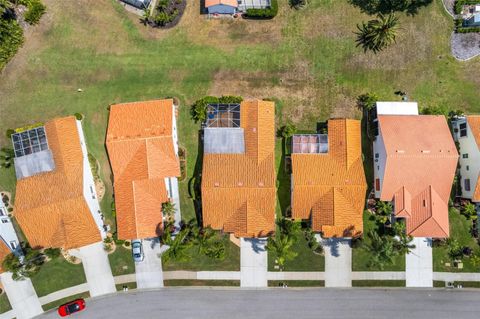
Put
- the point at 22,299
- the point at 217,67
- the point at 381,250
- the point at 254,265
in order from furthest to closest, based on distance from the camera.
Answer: the point at 217,67, the point at 22,299, the point at 254,265, the point at 381,250

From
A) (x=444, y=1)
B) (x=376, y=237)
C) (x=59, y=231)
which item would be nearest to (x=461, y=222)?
(x=376, y=237)

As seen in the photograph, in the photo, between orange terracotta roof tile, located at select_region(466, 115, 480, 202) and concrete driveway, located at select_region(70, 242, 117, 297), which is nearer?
orange terracotta roof tile, located at select_region(466, 115, 480, 202)

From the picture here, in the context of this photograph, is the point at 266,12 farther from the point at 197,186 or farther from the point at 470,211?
the point at 470,211

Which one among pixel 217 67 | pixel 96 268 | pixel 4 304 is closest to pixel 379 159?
pixel 217 67

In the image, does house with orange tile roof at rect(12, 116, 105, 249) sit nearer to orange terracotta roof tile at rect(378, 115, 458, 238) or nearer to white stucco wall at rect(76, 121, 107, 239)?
white stucco wall at rect(76, 121, 107, 239)

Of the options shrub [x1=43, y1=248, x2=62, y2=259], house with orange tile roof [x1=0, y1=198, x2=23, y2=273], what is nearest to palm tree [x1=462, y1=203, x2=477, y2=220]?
shrub [x1=43, y1=248, x2=62, y2=259]

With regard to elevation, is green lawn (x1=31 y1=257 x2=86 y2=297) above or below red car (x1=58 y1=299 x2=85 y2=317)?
above

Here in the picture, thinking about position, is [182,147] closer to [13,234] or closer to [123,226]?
[123,226]
